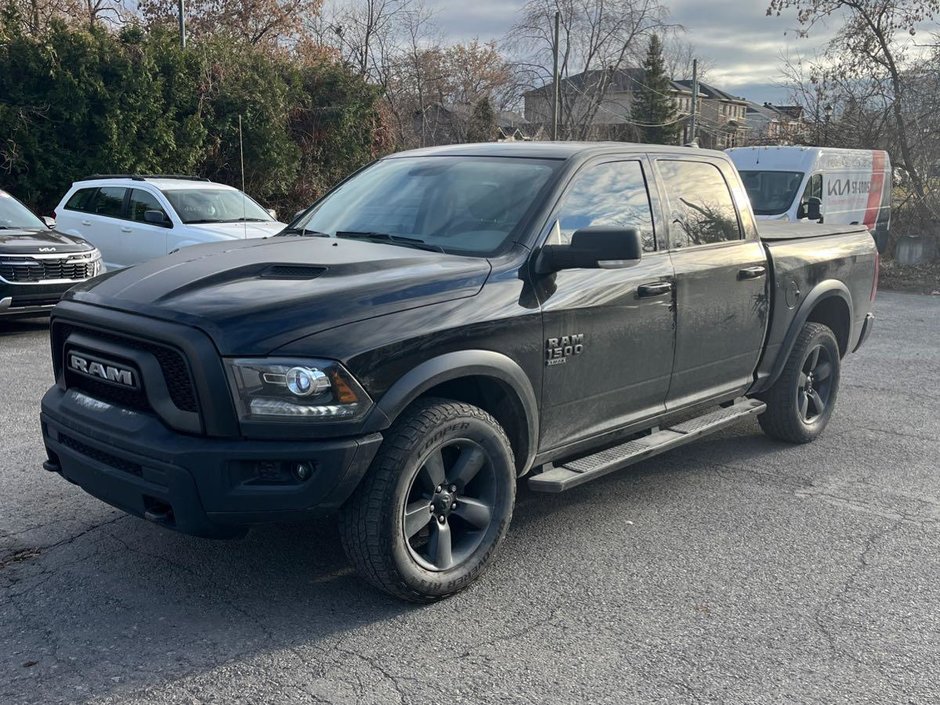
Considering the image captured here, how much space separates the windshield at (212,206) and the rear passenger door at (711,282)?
7554 millimetres

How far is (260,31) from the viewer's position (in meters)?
32.2

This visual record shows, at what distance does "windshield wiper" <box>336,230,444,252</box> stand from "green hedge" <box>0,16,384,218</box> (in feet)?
43.9

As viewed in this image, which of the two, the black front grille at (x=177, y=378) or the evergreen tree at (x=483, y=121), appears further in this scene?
the evergreen tree at (x=483, y=121)

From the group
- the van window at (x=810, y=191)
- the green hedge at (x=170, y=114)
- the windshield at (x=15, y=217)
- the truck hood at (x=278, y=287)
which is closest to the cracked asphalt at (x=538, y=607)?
the truck hood at (x=278, y=287)

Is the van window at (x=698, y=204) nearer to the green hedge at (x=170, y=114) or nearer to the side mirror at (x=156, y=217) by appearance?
the side mirror at (x=156, y=217)

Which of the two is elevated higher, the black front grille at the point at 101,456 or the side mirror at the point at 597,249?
the side mirror at the point at 597,249

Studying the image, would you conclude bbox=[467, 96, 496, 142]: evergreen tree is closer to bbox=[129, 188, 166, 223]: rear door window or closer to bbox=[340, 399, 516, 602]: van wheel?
bbox=[129, 188, 166, 223]: rear door window

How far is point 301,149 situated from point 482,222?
17903 mm

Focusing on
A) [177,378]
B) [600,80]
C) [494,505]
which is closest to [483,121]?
[600,80]

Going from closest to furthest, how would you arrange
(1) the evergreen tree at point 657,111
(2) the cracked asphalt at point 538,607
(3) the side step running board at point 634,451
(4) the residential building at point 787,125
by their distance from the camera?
(2) the cracked asphalt at point 538,607
(3) the side step running board at point 634,451
(4) the residential building at point 787,125
(1) the evergreen tree at point 657,111

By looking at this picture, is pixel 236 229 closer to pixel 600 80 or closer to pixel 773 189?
pixel 773 189

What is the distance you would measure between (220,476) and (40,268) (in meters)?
7.53

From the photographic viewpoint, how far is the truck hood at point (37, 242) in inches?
377

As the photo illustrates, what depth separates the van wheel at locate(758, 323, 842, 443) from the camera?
5.88m
